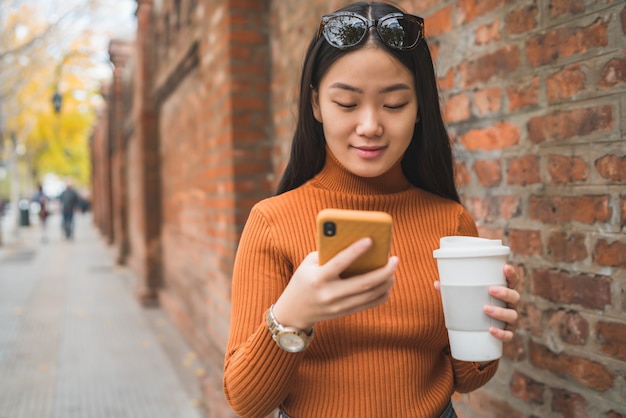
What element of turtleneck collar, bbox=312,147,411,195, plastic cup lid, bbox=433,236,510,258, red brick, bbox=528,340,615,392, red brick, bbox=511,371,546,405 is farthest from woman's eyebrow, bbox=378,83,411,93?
red brick, bbox=511,371,546,405

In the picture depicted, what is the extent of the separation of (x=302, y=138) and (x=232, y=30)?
2.73 m

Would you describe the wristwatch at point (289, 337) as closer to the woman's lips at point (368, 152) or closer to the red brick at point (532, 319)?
the woman's lips at point (368, 152)

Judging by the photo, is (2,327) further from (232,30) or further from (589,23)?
(589,23)

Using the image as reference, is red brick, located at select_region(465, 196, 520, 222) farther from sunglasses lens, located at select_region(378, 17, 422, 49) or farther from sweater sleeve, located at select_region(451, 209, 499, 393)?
sunglasses lens, located at select_region(378, 17, 422, 49)

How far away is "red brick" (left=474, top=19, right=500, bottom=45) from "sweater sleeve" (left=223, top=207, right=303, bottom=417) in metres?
1.15

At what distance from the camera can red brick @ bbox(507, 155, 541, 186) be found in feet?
6.13

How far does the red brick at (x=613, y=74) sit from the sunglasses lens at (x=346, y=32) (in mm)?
720

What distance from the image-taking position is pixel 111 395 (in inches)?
185

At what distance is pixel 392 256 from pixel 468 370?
0.42 meters

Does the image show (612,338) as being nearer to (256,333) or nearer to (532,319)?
(532,319)

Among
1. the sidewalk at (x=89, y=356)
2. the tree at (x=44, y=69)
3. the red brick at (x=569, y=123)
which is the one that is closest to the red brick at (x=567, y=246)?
the red brick at (x=569, y=123)

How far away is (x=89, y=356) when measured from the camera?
5.77 metres

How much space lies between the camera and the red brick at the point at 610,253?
1.57 m

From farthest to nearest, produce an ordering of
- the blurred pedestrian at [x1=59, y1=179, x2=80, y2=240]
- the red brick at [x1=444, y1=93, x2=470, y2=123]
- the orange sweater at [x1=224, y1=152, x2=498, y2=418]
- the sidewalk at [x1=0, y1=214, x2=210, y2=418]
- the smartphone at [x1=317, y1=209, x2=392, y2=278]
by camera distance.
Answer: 1. the blurred pedestrian at [x1=59, y1=179, x2=80, y2=240]
2. the sidewalk at [x1=0, y1=214, x2=210, y2=418]
3. the red brick at [x1=444, y1=93, x2=470, y2=123]
4. the orange sweater at [x1=224, y1=152, x2=498, y2=418]
5. the smartphone at [x1=317, y1=209, x2=392, y2=278]
